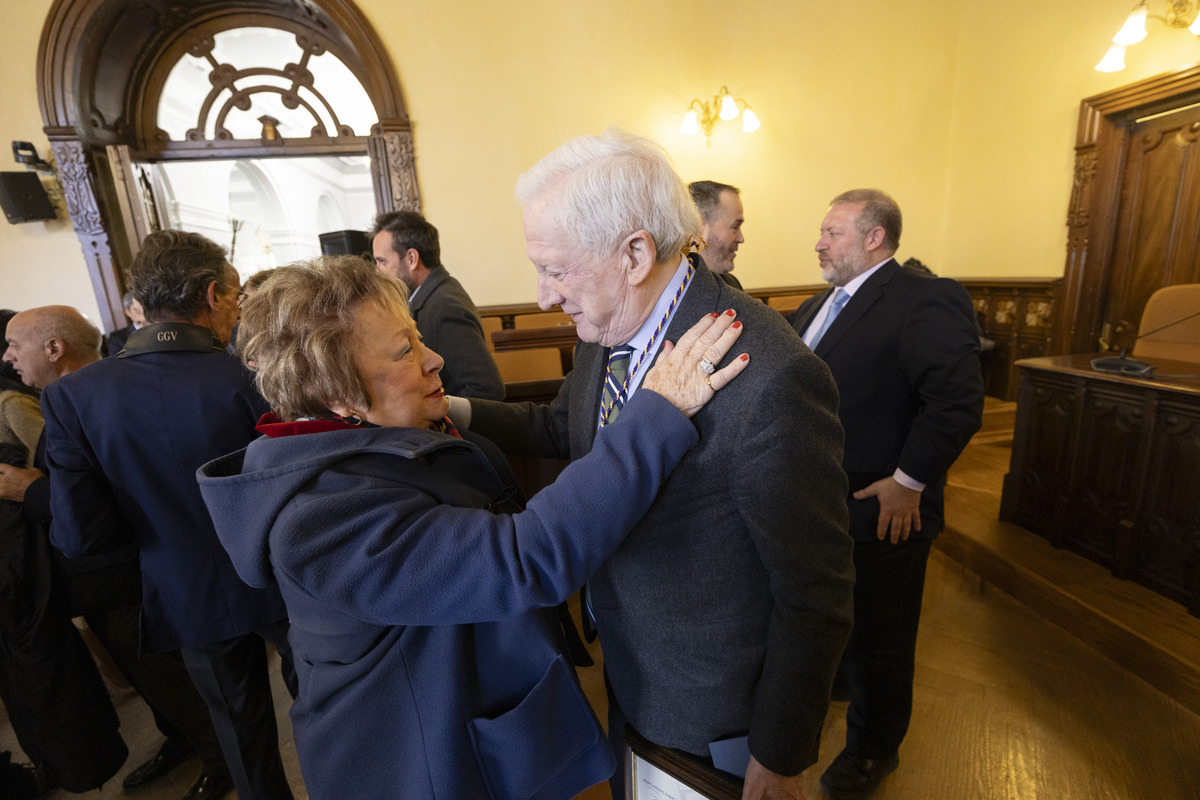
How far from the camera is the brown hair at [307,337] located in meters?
0.86

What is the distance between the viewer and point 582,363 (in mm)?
1205

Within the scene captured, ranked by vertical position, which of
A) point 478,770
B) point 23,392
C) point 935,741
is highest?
point 23,392

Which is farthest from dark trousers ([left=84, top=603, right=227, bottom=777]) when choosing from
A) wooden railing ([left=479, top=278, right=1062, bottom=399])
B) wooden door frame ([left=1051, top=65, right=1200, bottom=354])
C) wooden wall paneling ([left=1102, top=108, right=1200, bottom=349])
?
wooden door frame ([left=1051, top=65, right=1200, bottom=354])

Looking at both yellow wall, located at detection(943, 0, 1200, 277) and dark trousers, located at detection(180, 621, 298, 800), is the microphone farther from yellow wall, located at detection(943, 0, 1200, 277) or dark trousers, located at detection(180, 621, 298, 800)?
dark trousers, located at detection(180, 621, 298, 800)

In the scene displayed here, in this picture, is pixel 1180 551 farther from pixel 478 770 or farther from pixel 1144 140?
pixel 1144 140

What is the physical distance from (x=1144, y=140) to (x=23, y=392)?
698 centimetres

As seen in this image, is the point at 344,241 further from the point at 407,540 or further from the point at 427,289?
the point at 407,540

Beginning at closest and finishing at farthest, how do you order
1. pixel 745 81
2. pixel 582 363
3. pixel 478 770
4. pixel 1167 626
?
pixel 478 770, pixel 582 363, pixel 1167 626, pixel 745 81

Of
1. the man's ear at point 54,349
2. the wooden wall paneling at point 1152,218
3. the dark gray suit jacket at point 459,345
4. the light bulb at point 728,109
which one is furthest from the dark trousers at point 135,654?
the wooden wall paneling at point 1152,218

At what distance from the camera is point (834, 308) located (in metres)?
1.96

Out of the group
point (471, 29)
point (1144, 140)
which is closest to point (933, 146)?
point (1144, 140)

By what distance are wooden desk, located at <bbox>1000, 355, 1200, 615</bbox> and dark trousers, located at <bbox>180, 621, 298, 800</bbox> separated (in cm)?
345

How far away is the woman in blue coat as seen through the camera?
2.40ft

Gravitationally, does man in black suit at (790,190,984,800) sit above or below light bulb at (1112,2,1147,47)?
below
